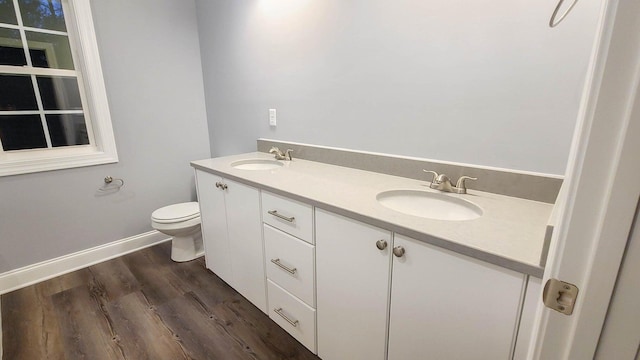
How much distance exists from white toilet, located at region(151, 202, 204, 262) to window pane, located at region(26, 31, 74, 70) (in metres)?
1.28

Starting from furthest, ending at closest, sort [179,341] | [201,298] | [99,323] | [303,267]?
[201,298] → [99,323] → [179,341] → [303,267]

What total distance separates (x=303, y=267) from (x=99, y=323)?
135 centimetres

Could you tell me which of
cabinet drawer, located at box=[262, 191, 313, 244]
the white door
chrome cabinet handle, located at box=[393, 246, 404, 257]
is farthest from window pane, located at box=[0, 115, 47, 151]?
the white door

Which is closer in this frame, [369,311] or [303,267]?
[369,311]

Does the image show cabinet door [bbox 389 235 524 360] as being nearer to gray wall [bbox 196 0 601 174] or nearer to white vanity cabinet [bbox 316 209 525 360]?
white vanity cabinet [bbox 316 209 525 360]

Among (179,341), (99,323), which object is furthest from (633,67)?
(99,323)

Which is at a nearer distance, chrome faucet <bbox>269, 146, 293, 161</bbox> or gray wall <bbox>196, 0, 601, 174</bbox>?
gray wall <bbox>196, 0, 601, 174</bbox>

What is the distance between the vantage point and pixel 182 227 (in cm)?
219

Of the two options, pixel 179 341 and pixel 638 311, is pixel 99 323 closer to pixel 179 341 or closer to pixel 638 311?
pixel 179 341

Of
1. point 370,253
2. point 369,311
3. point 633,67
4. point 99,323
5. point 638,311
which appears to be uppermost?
point 633,67

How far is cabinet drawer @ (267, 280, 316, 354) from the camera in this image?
1.39 m

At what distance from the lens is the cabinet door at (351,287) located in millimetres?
1047

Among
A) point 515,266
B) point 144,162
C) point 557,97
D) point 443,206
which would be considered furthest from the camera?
point 144,162

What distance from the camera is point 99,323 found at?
1685mm
